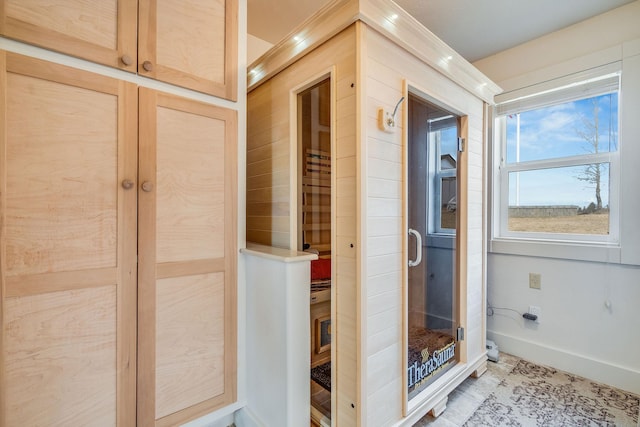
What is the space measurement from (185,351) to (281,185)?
0.91 m

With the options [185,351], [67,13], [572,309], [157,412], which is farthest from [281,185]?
[572,309]

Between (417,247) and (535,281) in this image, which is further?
(535,281)

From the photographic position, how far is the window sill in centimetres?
190

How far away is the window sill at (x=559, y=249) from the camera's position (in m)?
1.90

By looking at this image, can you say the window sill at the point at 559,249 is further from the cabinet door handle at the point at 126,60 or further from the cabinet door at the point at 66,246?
the cabinet door handle at the point at 126,60

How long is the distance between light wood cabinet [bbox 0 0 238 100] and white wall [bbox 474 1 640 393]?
7.38ft

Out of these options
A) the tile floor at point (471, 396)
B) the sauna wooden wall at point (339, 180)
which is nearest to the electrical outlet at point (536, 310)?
the tile floor at point (471, 396)

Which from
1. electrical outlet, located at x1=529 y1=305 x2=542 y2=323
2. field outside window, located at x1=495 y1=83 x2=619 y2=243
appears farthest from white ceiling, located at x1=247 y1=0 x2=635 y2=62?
electrical outlet, located at x1=529 y1=305 x2=542 y2=323

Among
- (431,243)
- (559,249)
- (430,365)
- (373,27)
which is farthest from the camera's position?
(559,249)

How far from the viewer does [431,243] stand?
5.84ft

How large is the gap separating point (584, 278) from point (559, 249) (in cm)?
23

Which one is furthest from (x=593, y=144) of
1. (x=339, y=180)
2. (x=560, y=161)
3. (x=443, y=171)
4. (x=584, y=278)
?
(x=339, y=180)

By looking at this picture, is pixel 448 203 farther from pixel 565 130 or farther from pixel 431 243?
pixel 565 130

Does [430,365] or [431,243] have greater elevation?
[431,243]
